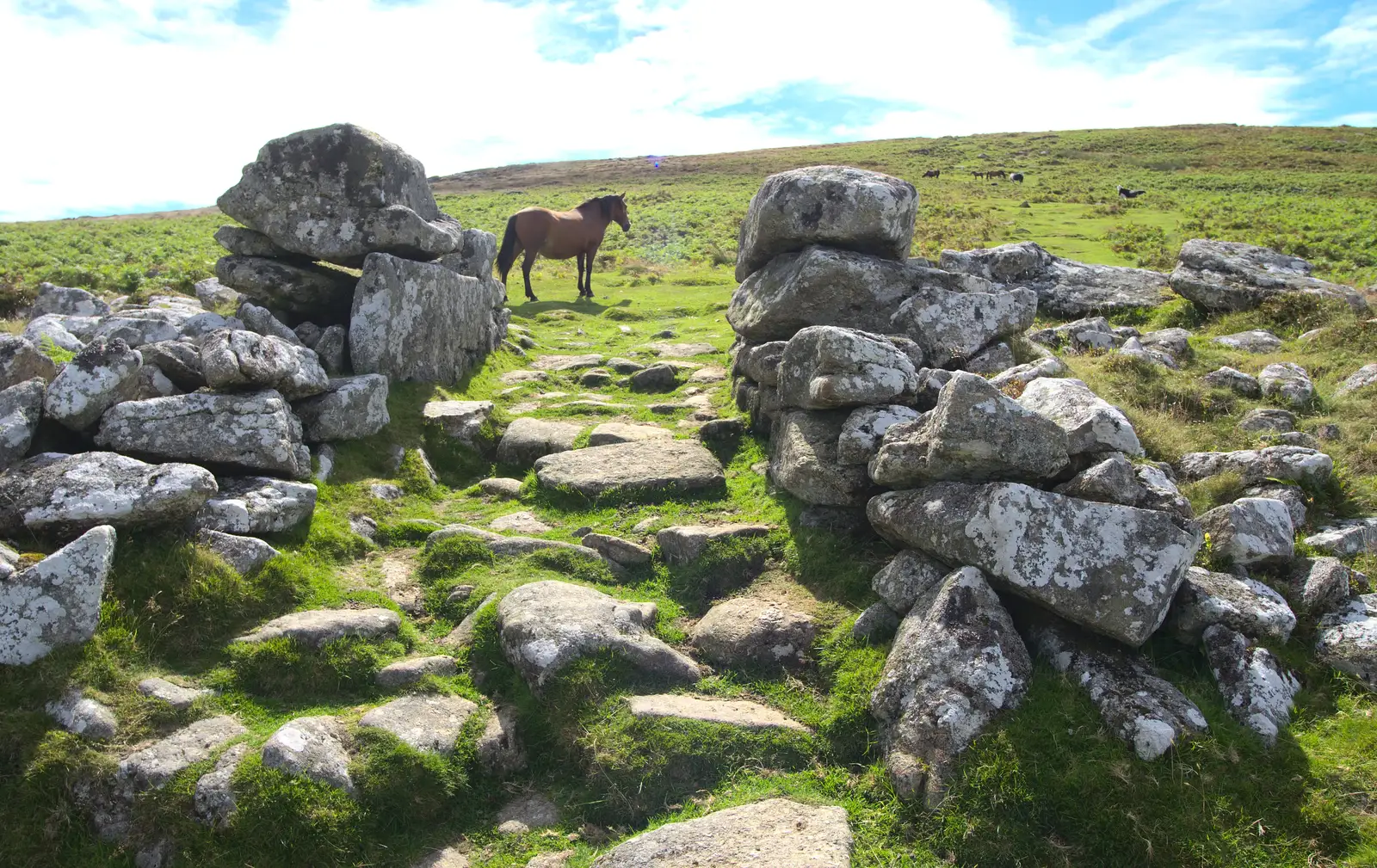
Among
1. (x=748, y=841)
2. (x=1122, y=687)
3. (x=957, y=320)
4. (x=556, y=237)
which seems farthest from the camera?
(x=556, y=237)

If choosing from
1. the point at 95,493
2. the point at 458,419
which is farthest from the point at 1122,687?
the point at 458,419

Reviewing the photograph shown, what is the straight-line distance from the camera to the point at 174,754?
5633 mm

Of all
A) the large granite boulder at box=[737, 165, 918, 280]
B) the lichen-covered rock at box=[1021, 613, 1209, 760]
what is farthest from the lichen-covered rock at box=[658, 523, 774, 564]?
the large granite boulder at box=[737, 165, 918, 280]

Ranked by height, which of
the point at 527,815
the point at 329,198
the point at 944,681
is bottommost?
the point at 527,815

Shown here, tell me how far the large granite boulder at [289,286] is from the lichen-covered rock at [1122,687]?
1085 cm

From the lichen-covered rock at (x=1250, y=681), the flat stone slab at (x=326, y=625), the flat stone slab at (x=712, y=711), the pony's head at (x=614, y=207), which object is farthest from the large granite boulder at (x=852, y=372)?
the pony's head at (x=614, y=207)

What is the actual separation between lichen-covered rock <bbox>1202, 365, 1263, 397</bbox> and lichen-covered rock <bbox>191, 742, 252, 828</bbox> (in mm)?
12296

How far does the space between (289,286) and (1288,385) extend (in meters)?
14.2

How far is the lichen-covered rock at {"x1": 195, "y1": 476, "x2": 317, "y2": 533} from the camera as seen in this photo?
24.8ft

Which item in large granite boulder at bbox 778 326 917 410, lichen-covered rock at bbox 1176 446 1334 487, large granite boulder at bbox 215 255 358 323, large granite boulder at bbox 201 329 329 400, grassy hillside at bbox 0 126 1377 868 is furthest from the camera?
large granite boulder at bbox 215 255 358 323

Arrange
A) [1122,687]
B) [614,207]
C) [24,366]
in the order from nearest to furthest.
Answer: [1122,687]
[24,366]
[614,207]

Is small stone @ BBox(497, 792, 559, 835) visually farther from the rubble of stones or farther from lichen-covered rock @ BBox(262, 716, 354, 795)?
the rubble of stones

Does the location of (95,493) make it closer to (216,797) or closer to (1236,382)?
(216,797)

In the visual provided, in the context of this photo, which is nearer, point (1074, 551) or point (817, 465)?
point (1074, 551)
